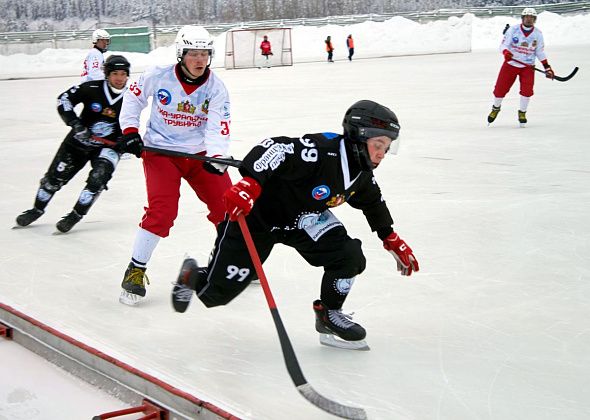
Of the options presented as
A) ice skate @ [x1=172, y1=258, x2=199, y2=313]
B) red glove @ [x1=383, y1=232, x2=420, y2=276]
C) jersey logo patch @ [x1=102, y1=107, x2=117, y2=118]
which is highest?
jersey logo patch @ [x1=102, y1=107, x2=117, y2=118]

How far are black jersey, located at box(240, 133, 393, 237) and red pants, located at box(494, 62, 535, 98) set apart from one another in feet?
24.2

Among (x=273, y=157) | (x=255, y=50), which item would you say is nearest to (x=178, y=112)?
(x=273, y=157)

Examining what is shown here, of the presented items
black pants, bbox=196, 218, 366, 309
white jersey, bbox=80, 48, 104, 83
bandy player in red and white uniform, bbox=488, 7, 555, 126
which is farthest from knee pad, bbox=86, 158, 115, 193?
bandy player in red and white uniform, bbox=488, 7, 555, 126

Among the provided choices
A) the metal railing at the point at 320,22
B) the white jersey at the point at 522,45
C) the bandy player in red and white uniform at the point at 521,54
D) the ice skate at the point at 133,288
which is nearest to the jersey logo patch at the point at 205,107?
the ice skate at the point at 133,288

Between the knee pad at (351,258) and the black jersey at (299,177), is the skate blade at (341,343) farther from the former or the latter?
the black jersey at (299,177)

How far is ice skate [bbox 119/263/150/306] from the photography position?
3.85 m

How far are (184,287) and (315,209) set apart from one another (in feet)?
2.37

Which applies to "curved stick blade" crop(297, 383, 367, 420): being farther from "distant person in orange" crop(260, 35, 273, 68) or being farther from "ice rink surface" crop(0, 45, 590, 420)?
"distant person in orange" crop(260, 35, 273, 68)

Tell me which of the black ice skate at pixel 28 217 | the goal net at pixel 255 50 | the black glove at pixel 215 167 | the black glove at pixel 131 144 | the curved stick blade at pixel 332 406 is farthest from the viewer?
the goal net at pixel 255 50

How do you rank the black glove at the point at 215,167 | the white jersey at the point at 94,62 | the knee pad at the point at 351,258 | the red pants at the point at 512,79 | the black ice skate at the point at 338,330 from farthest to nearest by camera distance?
the red pants at the point at 512,79 → the white jersey at the point at 94,62 → the black glove at the point at 215,167 → the black ice skate at the point at 338,330 → the knee pad at the point at 351,258

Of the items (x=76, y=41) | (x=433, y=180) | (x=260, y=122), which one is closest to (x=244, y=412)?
(x=433, y=180)

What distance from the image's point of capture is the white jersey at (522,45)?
10070 mm

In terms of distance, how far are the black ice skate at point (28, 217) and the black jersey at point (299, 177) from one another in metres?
3.05

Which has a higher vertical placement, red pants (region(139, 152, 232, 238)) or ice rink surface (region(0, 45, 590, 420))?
red pants (region(139, 152, 232, 238))
